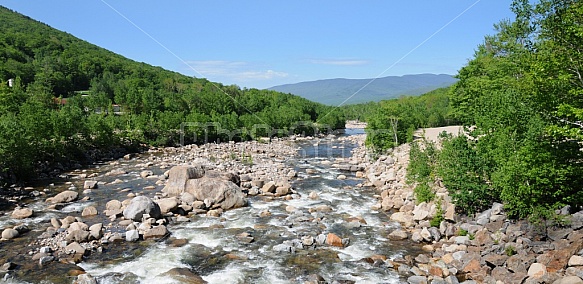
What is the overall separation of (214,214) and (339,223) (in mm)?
7730

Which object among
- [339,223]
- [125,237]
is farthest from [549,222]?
[125,237]

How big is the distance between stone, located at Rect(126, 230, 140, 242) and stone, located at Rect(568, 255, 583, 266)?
18.3 m

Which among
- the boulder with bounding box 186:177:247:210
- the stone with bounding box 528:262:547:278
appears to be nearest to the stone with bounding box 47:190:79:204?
the boulder with bounding box 186:177:247:210

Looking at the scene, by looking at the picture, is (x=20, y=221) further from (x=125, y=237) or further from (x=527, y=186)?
(x=527, y=186)

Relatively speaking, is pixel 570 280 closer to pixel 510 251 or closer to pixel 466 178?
pixel 510 251

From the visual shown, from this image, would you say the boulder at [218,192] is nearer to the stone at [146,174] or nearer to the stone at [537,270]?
the stone at [146,174]

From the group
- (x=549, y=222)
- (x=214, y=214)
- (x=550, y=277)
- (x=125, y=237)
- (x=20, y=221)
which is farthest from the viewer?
(x=214, y=214)

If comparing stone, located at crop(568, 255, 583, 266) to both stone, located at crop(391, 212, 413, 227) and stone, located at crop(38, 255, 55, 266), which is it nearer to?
stone, located at crop(391, 212, 413, 227)

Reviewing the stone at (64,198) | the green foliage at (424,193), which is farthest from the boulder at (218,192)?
the green foliage at (424,193)

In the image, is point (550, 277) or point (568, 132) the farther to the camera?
point (568, 132)

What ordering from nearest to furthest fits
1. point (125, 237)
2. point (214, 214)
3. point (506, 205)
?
point (506, 205) < point (125, 237) < point (214, 214)

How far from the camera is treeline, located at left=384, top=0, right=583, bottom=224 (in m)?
14.6

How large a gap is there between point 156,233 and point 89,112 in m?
59.0

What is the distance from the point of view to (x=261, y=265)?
16312mm
